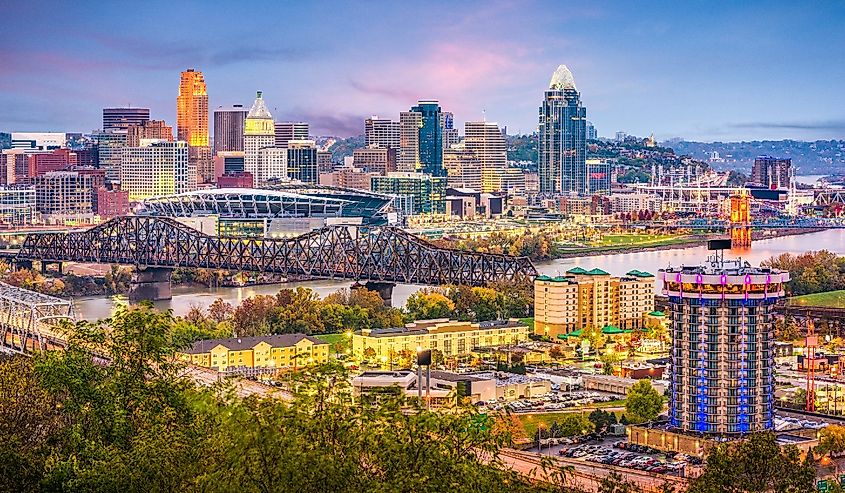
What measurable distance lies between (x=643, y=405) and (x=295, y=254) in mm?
21383

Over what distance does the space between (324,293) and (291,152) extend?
47.1m

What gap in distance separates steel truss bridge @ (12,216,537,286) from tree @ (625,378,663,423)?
50.4 feet

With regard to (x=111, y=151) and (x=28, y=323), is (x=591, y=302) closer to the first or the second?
(x=28, y=323)

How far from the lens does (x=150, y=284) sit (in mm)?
38156

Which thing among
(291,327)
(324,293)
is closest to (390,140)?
(324,293)

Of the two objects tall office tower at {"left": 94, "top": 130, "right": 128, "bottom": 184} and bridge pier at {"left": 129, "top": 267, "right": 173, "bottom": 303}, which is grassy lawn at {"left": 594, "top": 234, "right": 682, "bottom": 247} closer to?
bridge pier at {"left": 129, "top": 267, "right": 173, "bottom": 303}

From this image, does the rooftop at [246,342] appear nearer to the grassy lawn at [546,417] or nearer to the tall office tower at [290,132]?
the grassy lawn at [546,417]

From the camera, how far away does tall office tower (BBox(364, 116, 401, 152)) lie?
91438 mm

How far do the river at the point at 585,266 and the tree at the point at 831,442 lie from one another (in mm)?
11565

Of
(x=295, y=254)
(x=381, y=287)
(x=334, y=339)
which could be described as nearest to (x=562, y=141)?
(x=295, y=254)

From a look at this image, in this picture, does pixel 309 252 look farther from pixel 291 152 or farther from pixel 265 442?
pixel 291 152

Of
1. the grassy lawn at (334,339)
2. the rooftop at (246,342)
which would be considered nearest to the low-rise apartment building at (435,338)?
the grassy lawn at (334,339)

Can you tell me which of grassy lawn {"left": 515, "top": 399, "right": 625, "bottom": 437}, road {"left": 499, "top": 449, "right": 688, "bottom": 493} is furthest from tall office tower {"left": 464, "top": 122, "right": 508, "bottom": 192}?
road {"left": 499, "top": 449, "right": 688, "bottom": 493}

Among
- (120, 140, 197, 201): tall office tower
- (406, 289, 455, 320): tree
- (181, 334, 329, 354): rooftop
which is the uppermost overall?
(120, 140, 197, 201): tall office tower
